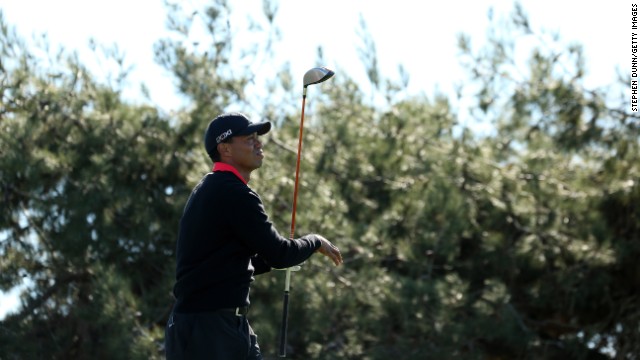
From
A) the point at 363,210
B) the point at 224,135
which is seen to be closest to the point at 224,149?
the point at 224,135

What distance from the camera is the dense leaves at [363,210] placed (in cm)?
833

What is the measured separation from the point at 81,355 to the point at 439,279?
2.81 m

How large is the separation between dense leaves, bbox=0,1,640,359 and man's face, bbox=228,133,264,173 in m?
4.06

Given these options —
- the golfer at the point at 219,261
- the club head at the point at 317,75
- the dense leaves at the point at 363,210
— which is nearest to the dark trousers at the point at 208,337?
the golfer at the point at 219,261

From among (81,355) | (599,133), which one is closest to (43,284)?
(81,355)

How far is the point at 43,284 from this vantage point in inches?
356

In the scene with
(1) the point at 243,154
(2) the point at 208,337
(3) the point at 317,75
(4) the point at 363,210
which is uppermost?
(4) the point at 363,210

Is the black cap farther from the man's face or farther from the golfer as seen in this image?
the golfer

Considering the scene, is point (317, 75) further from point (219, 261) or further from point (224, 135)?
point (219, 261)

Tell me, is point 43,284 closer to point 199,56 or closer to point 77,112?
point 77,112

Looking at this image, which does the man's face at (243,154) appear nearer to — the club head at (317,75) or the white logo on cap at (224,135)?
the white logo on cap at (224,135)

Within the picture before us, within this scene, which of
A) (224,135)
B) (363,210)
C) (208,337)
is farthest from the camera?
(363,210)

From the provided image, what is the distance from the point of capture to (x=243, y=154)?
4188 mm

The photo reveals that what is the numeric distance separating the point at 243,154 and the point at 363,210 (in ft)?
16.6
